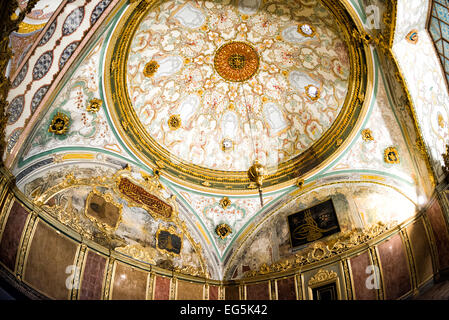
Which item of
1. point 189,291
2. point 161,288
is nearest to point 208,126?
point 189,291

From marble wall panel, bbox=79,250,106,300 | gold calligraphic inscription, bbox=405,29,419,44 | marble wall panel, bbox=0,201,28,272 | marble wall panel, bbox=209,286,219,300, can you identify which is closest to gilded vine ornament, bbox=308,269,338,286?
marble wall panel, bbox=209,286,219,300

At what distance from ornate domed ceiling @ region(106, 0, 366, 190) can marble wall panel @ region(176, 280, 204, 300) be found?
3.60 meters

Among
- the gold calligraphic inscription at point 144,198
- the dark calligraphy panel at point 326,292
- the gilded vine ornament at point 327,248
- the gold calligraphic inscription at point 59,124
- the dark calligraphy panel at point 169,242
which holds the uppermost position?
the gold calligraphic inscription at point 59,124

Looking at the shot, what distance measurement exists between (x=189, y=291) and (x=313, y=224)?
463 cm

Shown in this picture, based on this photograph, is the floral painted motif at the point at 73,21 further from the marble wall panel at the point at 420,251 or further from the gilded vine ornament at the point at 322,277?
the marble wall panel at the point at 420,251

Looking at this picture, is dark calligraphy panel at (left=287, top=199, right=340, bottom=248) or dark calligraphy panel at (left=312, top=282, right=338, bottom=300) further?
dark calligraphy panel at (left=287, top=199, right=340, bottom=248)

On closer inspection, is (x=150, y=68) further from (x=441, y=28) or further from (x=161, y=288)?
(x=441, y=28)

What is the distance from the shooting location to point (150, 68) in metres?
13.6

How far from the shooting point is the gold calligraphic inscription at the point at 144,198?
43.5 ft

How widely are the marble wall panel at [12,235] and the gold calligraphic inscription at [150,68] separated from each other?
5.94 meters

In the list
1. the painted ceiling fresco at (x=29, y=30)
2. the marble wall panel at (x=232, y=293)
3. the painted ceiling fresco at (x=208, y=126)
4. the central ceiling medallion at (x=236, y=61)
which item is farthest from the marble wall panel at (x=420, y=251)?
the painted ceiling fresco at (x=29, y=30)

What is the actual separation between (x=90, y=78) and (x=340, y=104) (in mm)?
8003

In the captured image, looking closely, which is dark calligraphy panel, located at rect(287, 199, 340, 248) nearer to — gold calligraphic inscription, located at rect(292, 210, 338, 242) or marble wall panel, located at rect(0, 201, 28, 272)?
gold calligraphic inscription, located at rect(292, 210, 338, 242)

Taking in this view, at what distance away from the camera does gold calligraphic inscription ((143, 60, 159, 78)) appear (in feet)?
44.2
